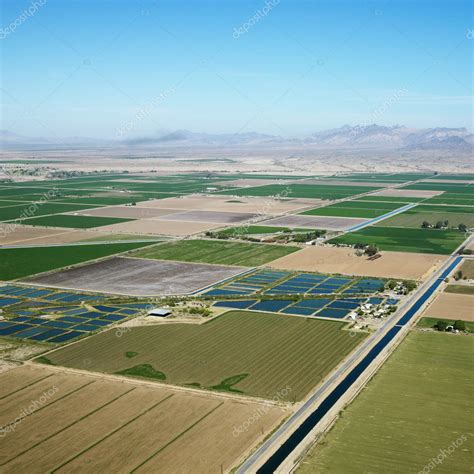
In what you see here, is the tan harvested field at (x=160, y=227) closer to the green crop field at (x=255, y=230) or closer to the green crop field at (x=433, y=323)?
the green crop field at (x=255, y=230)

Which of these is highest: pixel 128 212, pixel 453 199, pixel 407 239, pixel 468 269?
pixel 453 199

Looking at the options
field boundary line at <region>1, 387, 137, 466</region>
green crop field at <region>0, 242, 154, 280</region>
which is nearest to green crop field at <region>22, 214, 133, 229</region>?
green crop field at <region>0, 242, 154, 280</region>

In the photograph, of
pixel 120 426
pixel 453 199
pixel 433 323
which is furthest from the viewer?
pixel 453 199

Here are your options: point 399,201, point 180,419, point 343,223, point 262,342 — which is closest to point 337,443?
point 180,419

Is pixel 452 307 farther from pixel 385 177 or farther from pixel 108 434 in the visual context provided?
pixel 385 177

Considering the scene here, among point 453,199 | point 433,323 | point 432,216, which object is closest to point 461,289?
point 433,323

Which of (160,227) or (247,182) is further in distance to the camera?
(247,182)

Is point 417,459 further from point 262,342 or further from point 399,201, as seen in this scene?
point 399,201

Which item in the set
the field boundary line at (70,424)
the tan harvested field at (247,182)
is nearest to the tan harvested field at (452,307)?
the field boundary line at (70,424)

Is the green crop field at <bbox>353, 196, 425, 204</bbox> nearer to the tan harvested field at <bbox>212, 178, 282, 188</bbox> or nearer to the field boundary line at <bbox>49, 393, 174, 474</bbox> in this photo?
the tan harvested field at <bbox>212, 178, 282, 188</bbox>
